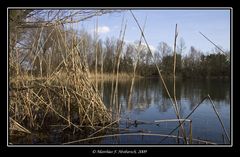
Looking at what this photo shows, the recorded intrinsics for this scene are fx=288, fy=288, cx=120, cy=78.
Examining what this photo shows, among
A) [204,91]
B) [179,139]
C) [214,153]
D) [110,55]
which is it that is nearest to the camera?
[214,153]

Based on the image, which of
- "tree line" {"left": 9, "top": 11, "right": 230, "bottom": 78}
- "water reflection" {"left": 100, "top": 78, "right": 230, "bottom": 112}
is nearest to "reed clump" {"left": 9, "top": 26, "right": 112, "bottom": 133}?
"tree line" {"left": 9, "top": 11, "right": 230, "bottom": 78}

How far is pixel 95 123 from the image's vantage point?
3742 millimetres

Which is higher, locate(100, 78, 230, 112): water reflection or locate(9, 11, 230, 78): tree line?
locate(9, 11, 230, 78): tree line

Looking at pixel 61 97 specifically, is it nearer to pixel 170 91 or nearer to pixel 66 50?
pixel 66 50

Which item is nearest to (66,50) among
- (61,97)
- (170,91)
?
(61,97)

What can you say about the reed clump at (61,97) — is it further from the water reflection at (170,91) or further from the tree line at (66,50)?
the water reflection at (170,91)

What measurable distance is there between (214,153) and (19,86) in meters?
2.43

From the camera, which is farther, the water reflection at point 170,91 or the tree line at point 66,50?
the water reflection at point 170,91

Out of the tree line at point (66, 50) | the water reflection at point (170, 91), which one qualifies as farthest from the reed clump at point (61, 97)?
the water reflection at point (170, 91)

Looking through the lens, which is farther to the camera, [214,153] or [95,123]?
[95,123]

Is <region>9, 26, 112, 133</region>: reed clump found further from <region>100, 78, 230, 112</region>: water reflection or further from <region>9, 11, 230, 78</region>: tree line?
<region>100, 78, 230, 112</region>: water reflection

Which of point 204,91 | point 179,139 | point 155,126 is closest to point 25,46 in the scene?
point 155,126
